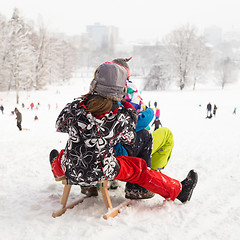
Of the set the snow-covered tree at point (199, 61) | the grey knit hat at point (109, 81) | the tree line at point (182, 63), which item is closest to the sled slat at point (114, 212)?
the grey knit hat at point (109, 81)

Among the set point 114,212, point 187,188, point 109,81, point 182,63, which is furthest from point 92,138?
point 182,63

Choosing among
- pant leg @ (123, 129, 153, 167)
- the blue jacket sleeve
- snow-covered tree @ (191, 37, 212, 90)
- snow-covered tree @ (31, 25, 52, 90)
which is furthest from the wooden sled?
snow-covered tree @ (191, 37, 212, 90)

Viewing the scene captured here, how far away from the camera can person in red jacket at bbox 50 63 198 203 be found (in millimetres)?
2229

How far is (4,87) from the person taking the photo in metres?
33.2

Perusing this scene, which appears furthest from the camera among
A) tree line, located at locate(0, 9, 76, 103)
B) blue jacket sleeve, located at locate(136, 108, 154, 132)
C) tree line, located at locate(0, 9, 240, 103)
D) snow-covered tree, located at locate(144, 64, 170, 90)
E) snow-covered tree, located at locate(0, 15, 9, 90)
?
snow-covered tree, located at locate(144, 64, 170, 90)

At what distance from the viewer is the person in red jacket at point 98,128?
223 centimetres

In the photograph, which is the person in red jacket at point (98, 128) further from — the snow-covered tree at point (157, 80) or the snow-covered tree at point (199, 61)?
the snow-covered tree at point (199, 61)

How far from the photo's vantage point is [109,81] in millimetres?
2227

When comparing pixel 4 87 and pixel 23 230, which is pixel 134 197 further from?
pixel 4 87

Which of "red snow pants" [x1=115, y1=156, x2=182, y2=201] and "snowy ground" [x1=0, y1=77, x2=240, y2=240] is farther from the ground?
"red snow pants" [x1=115, y1=156, x2=182, y2=201]

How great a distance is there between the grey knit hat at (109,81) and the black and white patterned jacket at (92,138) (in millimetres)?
163

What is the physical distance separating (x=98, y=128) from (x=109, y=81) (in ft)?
1.39

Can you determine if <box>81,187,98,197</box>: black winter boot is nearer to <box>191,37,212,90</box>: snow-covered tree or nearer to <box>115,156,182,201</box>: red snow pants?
<box>115,156,182,201</box>: red snow pants

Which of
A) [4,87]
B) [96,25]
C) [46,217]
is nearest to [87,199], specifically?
[46,217]
